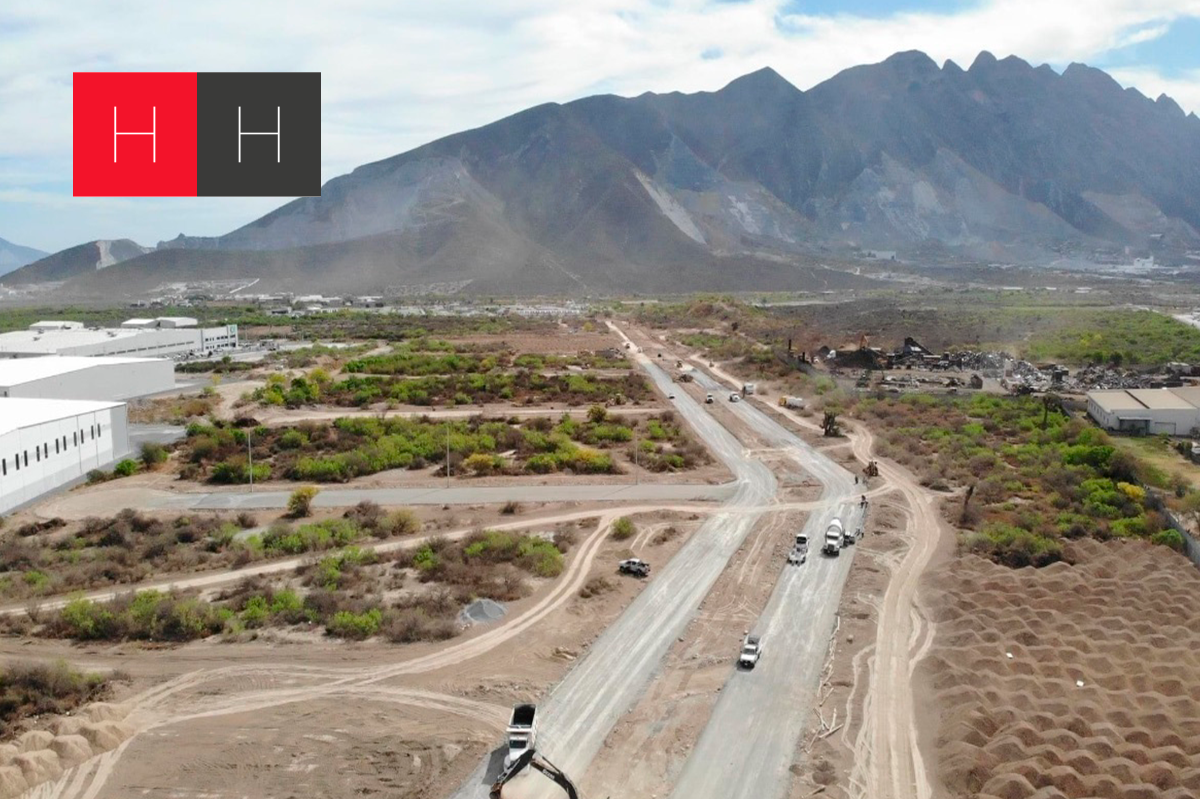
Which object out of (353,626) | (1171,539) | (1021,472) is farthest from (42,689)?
(1021,472)

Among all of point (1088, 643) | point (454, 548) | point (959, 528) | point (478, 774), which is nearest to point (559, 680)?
point (478, 774)

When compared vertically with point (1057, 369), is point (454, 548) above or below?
below

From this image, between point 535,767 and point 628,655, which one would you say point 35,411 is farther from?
point 535,767

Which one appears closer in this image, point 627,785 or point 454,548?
point 627,785

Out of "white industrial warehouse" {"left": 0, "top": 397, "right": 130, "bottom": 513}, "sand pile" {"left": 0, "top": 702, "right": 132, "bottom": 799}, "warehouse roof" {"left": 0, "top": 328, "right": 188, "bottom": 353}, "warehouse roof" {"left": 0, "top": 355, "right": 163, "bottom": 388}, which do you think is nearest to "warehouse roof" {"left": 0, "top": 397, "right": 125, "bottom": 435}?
"white industrial warehouse" {"left": 0, "top": 397, "right": 130, "bottom": 513}

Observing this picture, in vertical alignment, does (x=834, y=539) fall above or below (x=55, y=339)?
below

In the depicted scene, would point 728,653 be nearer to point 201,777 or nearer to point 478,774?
point 478,774

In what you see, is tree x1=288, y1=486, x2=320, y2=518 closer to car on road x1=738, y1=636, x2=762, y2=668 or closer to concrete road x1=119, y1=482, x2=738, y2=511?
concrete road x1=119, y1=482, x2=738, y2=511
